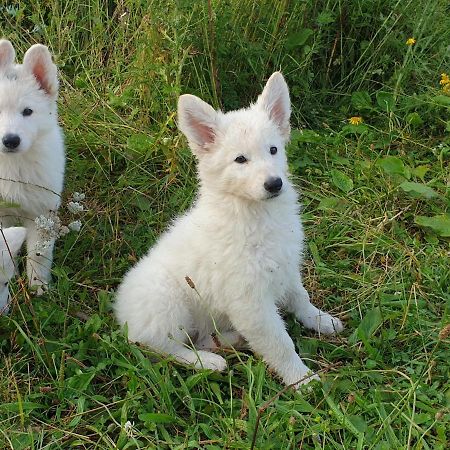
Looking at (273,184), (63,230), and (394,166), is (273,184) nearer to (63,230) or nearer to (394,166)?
(63,230)

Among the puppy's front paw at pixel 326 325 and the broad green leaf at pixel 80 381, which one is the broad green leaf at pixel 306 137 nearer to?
the puppy's front paw at pixel 326 325

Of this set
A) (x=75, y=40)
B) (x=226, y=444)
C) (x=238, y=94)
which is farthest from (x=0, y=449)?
(x=75, y=40)

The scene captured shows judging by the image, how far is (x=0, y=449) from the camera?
2768 millimetres

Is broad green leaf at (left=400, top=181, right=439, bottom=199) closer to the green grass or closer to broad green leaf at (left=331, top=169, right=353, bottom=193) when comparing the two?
the green grass

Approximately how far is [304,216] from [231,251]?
1177 millimetres

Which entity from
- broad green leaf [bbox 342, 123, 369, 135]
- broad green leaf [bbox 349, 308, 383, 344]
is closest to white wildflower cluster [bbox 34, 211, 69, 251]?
broad green leaf [bbox 349, 308, 383, 344]

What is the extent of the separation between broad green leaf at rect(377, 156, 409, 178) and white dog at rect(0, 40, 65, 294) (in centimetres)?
205

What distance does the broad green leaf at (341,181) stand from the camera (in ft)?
14.0

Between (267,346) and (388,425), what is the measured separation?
0.66 metres

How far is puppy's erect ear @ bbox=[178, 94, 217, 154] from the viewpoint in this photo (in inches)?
116

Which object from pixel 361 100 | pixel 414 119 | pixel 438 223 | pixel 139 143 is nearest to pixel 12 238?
pixel 139 143

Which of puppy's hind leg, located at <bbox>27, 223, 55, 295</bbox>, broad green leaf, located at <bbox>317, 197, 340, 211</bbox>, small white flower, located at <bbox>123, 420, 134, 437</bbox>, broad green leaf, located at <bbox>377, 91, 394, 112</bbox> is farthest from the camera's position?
broad green leaf, located at <bbox>377, 91, 394, 112</bbox>

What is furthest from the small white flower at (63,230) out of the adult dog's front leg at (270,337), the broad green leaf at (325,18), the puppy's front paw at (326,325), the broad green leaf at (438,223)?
the broad green leaf at (325,18)

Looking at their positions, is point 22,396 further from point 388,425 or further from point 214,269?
point 388,425
